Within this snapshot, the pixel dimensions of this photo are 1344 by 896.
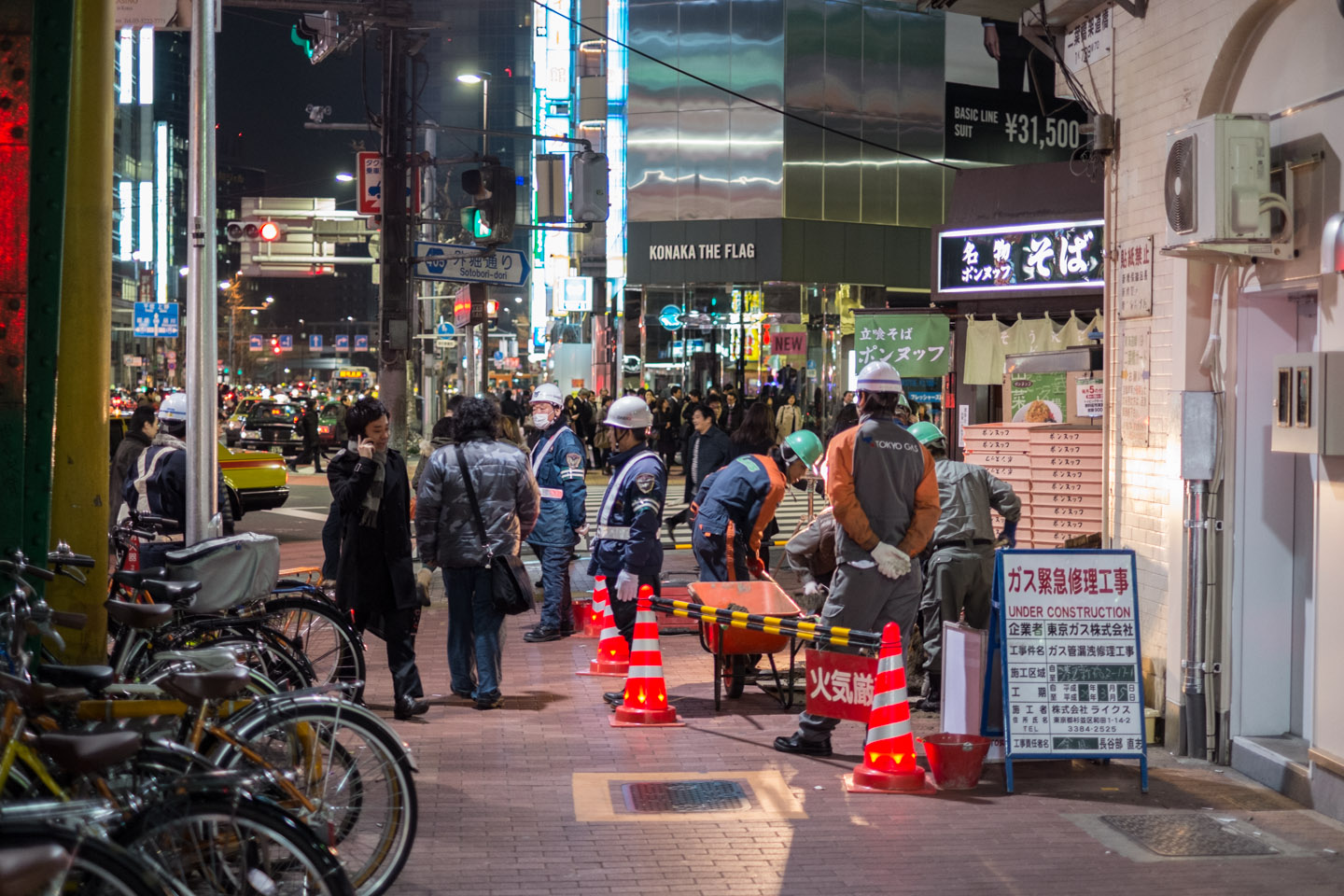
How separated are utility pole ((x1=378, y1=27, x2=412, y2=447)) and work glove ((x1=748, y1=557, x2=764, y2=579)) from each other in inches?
306

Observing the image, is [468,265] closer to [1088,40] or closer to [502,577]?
[502,577]

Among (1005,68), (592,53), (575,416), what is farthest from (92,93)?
(592,53)

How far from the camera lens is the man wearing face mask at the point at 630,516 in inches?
413

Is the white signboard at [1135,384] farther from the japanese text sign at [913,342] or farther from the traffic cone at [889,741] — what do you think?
the japanese text sign at [913,342]

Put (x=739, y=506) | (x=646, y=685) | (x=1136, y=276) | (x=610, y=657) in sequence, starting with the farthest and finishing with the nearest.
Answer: (x=610, y=657)
(x=739, y=506)
(x=646, y=685)
(x=1136, y=276)

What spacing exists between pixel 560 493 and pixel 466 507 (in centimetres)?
302

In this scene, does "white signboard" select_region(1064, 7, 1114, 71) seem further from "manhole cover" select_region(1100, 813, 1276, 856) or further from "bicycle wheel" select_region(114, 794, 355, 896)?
"bicycle wheel" select_region(114, 794, 355, 896)

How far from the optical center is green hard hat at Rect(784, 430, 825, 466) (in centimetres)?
1041

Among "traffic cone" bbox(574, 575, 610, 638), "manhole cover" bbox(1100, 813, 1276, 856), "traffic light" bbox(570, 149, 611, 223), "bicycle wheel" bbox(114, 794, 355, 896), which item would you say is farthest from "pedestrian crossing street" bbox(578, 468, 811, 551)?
"bicycle wheel" bbox(114, 794, 355, 896)

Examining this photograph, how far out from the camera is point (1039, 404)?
13.2 meters

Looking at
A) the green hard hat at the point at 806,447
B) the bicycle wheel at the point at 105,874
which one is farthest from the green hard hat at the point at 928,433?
the bicycle wheel at the point at 105,874

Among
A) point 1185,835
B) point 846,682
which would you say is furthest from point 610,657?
point 1185,835

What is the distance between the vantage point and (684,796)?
7.48m

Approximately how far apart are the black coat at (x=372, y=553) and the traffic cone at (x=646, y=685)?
145 cm
